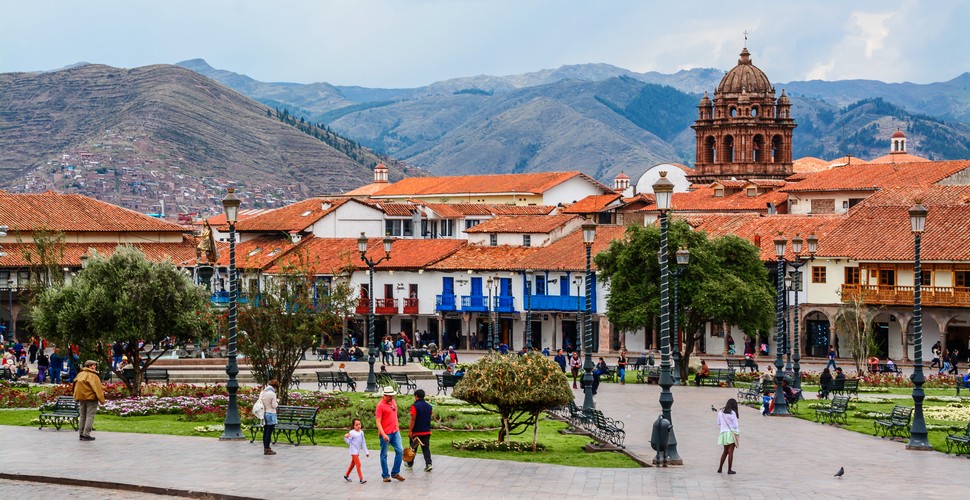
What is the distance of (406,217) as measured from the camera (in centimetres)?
9162

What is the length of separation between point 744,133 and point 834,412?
8909 cm

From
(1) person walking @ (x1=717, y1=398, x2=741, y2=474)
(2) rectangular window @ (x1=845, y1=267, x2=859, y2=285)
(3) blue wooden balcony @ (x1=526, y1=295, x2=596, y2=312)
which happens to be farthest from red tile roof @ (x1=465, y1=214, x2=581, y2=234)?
(1) person walking @ (x1=717, y1=398, x2=741, y2=474)

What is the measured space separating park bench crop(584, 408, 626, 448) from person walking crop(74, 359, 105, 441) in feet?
30.8

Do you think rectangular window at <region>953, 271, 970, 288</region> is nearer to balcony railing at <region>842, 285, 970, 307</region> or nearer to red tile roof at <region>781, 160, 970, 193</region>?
balcony railing at <region>842, 285, 970, 307</region>

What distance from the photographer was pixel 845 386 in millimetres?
43375

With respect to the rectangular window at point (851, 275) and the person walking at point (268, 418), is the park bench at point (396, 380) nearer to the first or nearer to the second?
the person walking at point (268, 418)

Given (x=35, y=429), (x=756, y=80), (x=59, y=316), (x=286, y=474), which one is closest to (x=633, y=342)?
(x=59, y=316)

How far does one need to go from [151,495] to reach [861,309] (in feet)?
137

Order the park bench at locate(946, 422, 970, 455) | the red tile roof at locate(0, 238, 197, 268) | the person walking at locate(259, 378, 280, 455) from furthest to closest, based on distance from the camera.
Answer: the red tile roof at locate(0, 238, 197, 268) → the park bench at locate(946, 422, 970, 455) → the person walking at locate(259, 378, 280, 455)

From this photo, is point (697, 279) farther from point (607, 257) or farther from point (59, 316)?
point (59, 316)

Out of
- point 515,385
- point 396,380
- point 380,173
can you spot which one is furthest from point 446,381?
point 380,173

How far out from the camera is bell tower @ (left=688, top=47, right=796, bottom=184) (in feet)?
400

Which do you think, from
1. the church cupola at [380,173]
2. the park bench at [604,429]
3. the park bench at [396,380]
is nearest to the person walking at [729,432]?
the park bench at [604,429]

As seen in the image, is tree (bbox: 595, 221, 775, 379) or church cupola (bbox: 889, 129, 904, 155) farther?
church cupola (bbox: 889, 129, 904, 155)
